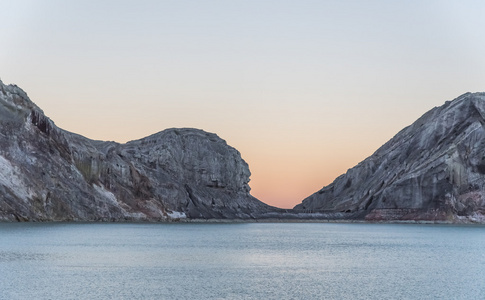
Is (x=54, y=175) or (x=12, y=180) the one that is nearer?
(x=12, y=180)

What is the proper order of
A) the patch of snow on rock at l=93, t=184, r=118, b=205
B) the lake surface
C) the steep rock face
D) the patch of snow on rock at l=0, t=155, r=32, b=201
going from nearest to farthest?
the lake surface
the patch of snow on rock at l=0, t=155, r=32, b=201
the steep rock face
the patch of snow on rock at l=93, t=184, r=118, b=205

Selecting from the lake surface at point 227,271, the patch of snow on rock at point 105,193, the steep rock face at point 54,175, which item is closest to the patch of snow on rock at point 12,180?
the steep rock face at point 54,175

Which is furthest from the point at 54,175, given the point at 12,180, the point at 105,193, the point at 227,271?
the point at 227,271

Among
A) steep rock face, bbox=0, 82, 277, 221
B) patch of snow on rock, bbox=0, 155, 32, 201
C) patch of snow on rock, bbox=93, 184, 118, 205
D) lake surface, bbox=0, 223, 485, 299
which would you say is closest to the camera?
lake surface, bbox=0, 223, 485, 299

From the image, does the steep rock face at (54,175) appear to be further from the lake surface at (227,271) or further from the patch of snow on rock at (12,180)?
the lake surface at (227,271)

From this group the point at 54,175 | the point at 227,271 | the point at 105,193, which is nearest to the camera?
the point at 227,271

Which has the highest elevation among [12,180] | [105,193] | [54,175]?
[54,175]

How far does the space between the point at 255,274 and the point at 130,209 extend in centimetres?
12647

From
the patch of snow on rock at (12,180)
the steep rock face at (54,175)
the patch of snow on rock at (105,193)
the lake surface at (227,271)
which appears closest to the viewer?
the lake surface at (227,271)

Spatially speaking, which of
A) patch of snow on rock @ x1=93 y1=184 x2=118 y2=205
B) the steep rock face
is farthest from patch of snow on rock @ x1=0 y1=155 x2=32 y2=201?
patch of snow on rock @ x1=93 y1=184 x2=118 y2=205

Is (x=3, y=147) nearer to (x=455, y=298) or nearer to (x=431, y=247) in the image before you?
(x=431, y=247)

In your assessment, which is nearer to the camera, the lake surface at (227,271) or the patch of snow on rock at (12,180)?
the lake surface at (227,271)

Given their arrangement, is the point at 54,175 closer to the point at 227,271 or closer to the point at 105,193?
the point at 105,193

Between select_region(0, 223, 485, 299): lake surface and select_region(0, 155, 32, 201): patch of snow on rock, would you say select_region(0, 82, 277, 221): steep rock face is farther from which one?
select_region(0, 223, 485, 299): lake surface
